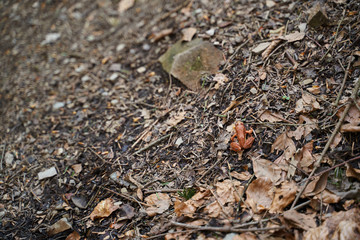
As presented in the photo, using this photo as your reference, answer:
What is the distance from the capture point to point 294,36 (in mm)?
3184

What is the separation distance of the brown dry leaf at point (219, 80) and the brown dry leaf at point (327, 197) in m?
1.67

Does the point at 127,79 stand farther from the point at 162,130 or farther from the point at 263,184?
the point at 263,184

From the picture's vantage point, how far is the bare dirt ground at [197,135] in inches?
91.2

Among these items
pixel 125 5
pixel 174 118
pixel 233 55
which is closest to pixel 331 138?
pixel 233 55

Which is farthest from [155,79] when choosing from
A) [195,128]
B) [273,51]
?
[273,51]

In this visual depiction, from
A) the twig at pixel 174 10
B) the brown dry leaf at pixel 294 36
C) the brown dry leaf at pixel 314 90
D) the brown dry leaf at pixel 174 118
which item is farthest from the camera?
the twig at pixel 174 10

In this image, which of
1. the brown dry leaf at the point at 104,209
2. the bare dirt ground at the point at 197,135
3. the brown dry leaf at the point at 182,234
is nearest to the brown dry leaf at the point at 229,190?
the bare dirt ground at the point at 197,135

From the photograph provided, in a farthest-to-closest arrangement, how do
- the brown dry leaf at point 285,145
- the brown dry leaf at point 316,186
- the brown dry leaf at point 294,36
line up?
1. the brown dry leaf at point 294,36
2. the brown dry leaf at point 285,145
3. the brown dry leaf at point 316,186

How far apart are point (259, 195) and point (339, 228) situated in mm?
649

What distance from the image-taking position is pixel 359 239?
1934 millimetres

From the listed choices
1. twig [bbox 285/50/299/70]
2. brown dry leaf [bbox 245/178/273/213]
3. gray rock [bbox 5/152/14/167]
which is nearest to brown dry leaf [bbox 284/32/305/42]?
twig [bbox 285/50/299/70]

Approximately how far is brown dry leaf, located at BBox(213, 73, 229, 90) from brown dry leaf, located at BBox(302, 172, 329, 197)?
155cm

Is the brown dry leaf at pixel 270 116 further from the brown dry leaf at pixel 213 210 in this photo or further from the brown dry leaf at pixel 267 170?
the brown dry leaf at pixel 213 210

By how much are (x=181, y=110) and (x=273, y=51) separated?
1.35 meters
